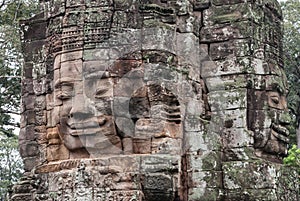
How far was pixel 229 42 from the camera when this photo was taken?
9.13 m

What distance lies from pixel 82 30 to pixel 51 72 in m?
0.97

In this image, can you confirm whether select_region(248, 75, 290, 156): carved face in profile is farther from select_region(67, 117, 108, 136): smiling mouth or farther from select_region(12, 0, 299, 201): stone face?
select_region(67, 117, 108, 136): smiling mouth

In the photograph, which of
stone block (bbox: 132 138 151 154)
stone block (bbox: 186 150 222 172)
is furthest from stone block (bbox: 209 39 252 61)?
stone block (bbox: 132 138 151 154)

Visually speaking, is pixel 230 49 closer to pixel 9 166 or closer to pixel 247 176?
pixel 247 176

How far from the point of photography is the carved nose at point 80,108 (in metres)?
8.20

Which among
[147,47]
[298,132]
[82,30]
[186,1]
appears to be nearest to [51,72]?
[82,30]

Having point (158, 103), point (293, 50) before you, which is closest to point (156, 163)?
point (158, 103)

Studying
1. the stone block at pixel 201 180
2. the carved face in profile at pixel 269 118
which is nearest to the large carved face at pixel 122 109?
the stone block at pixel 201 180

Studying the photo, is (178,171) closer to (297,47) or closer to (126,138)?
(126,138)

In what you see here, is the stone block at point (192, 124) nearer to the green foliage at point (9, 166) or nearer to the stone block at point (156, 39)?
the stone block at point (156, 39)

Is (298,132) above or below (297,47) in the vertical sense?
below

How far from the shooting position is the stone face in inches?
319

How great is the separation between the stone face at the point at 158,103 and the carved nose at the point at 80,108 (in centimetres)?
1

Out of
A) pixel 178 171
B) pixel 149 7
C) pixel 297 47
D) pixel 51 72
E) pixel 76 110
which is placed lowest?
pixel 178 171
